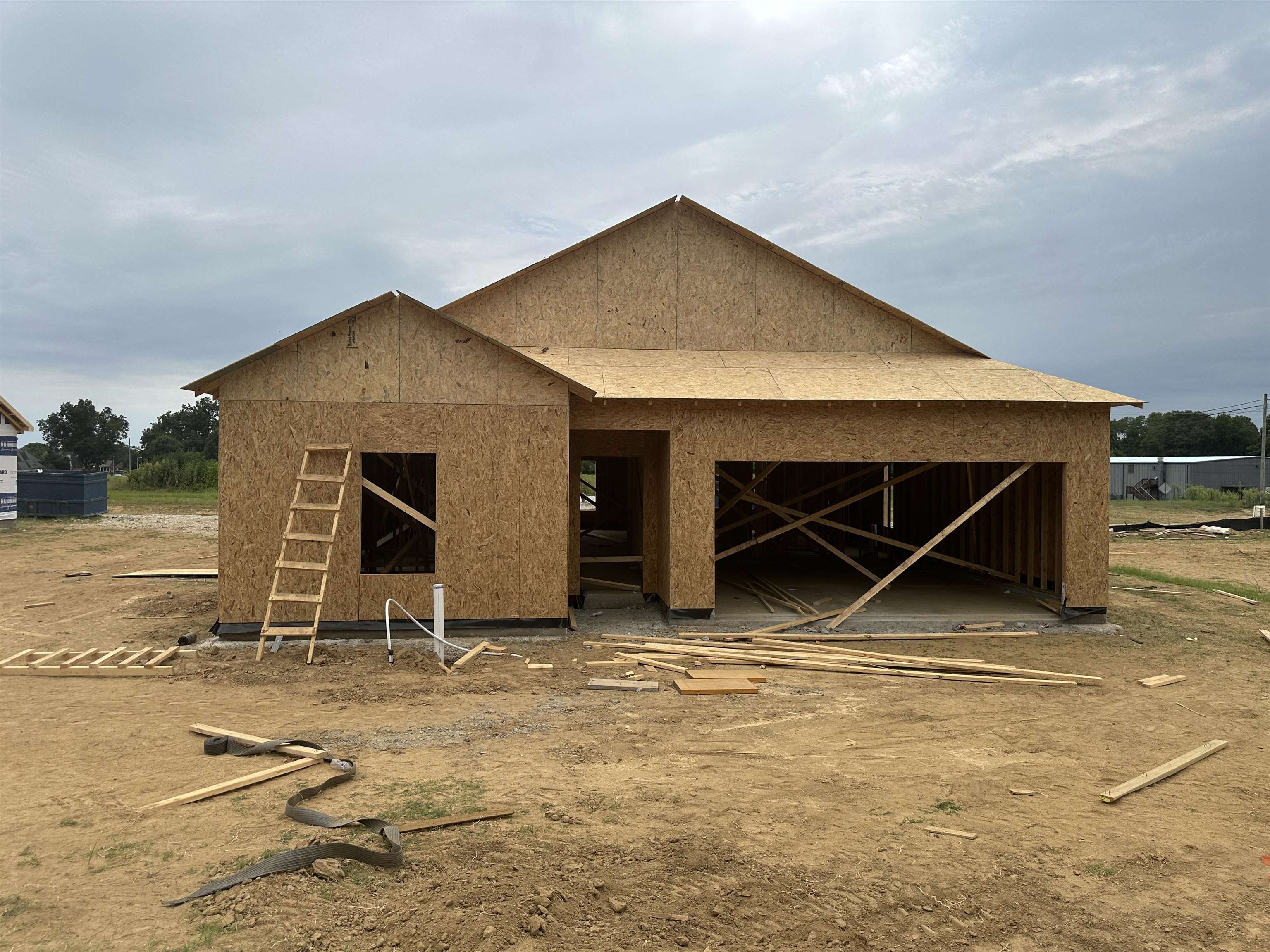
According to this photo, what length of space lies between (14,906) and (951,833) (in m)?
5.23

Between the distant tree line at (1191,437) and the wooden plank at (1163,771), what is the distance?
3366 inches

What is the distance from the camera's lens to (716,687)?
27.7 ft

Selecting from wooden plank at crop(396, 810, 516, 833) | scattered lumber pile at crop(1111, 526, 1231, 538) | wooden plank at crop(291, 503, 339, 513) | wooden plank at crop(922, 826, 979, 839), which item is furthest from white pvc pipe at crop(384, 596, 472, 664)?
scattered lumber pile at crop(1111, 526, 1231, 538)

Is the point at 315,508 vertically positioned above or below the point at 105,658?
above

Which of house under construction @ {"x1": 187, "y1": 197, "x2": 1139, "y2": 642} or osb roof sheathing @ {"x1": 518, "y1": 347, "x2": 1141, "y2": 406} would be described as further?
osb roof sheathing @ {"x1": 518, "y1": 347, "x2": 1141, "y2": 406}

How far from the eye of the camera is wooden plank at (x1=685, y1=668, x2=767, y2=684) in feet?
28.9

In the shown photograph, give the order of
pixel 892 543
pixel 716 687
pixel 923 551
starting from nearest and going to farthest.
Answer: pixel 716 687 < pixel 923 551 < pixel 892 543

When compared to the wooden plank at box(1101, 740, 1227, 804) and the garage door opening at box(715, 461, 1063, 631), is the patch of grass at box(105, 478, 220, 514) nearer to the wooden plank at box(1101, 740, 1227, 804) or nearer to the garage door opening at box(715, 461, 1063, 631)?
the garage door opening at box(715, 461, 1063, 631)

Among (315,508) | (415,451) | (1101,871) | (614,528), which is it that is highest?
(415,451)

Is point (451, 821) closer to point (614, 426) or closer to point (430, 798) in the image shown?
Answer: point (430, 798)

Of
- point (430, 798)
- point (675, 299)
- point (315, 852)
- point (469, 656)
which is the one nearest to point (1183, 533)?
point (675, 299)

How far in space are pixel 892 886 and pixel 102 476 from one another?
33064 millimetres

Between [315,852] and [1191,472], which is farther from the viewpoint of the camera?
[1191,472]

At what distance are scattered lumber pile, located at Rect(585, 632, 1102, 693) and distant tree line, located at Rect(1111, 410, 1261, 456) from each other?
274 feet
